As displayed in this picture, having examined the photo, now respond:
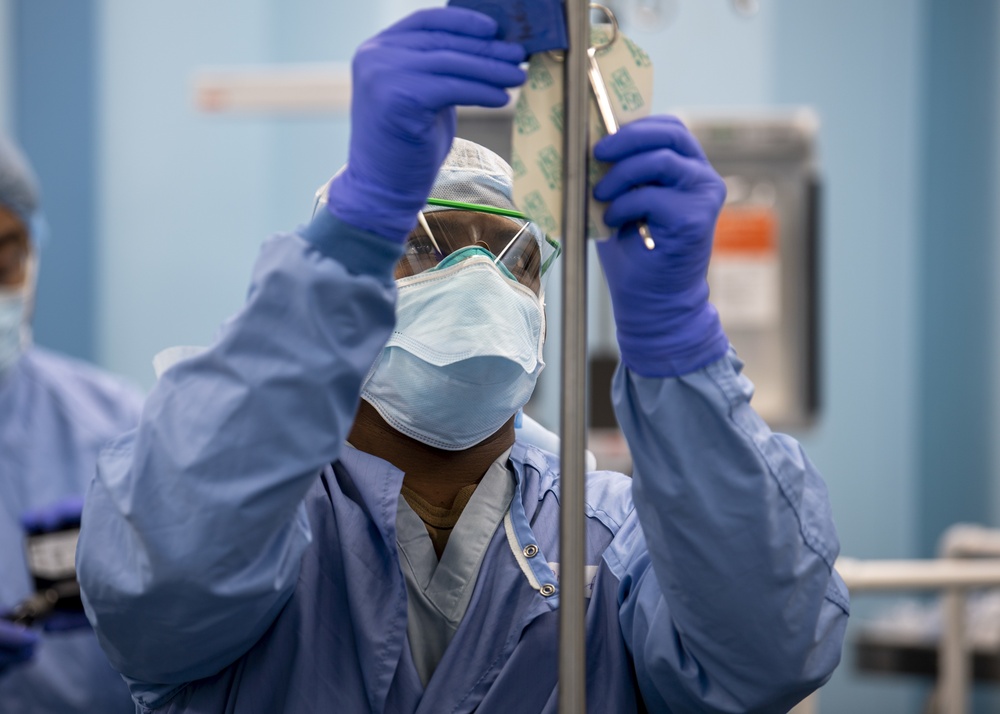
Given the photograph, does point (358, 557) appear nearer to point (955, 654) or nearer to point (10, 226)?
point (10, 226)

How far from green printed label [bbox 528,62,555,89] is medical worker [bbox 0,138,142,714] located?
47.3 inches

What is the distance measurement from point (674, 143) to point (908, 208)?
3178 mm

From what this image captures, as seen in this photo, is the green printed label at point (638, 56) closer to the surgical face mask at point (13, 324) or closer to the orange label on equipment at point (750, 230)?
the surgical face mask at point (13, 324)

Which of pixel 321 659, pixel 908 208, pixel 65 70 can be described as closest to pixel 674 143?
pixel 321 659

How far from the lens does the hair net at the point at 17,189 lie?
2299 mm

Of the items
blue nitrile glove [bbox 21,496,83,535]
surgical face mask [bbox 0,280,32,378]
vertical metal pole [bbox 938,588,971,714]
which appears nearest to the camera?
blue nitrile glove [bbox 21,496,83,535]

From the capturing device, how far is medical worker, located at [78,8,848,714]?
88 cm

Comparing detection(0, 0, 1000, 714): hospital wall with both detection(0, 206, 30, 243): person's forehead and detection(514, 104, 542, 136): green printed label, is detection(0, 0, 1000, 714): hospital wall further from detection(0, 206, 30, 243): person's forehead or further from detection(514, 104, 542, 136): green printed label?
detection(514, 104, 542, 136): green printed label

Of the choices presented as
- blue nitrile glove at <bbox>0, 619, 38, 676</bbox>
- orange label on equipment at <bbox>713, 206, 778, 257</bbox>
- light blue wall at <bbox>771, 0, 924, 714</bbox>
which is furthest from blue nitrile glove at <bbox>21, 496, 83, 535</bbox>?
light blue wall at <bbox>771, 0, 924, 714</bbox>

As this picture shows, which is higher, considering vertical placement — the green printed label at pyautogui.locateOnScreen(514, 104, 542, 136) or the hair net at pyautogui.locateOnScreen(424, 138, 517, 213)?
the green printed label at pyautogui.locateOnScreen(514, 104, 542, 136)

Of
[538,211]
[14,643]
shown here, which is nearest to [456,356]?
[538,211]

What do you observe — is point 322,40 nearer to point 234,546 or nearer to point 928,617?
point 928,617

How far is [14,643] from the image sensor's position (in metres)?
1.79

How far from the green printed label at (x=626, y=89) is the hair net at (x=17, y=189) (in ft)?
5.80
